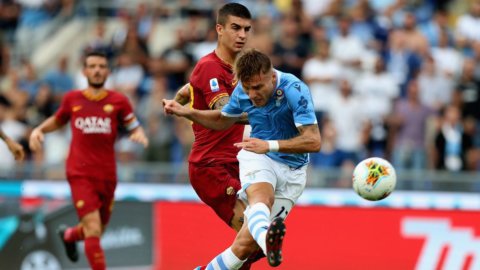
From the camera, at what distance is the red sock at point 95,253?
38.7 feet

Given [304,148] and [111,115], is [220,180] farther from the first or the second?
[111,115]

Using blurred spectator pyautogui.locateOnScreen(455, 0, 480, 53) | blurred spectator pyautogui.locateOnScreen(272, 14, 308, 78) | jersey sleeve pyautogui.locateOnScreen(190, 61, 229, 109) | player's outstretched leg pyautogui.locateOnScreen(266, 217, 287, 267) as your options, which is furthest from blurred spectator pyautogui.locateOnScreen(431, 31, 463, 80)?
Answer: player's outstretched leg pyautogui.locateOnScreen(266, 217, 287, 267)

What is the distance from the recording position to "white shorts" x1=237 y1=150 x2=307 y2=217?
938cm

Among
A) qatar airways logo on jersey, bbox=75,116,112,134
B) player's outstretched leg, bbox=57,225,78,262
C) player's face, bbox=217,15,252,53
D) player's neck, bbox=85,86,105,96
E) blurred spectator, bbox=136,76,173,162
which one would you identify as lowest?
player's outstretched leg, bbox=57,225,78,262

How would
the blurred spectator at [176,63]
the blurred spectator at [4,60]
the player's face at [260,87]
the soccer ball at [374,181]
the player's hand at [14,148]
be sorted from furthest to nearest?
the blurred spectator at [4,60] < the blurred spectator at [176,63] < the player's hand at [14,148] < the soccer ball at [374,181] < the player's face at [260,87]

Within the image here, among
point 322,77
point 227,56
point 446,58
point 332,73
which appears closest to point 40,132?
point 227,56

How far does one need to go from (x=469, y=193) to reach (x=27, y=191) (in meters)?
5.75

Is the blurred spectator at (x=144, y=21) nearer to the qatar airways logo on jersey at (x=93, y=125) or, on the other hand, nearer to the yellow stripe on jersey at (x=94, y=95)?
the yellow stripe on jersey at (x=94, y=95)

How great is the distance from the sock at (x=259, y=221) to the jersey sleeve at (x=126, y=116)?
11.4ft

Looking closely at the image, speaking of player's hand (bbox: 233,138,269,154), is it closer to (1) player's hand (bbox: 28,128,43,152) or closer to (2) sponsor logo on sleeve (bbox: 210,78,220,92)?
(2) sponsor logo on sleeve (bbox: 210,78,220,92)

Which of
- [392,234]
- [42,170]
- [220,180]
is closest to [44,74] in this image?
[42,170]

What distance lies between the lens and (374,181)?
9.70 m

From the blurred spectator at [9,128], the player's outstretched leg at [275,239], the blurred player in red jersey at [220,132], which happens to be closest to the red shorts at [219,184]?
the blurred player in red jersey at [220,132]

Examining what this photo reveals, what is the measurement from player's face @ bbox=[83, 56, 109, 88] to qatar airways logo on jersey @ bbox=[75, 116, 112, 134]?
16.9 inches
